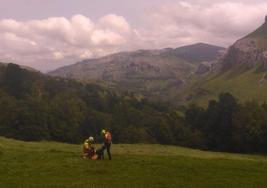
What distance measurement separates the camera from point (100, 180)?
3262 cm

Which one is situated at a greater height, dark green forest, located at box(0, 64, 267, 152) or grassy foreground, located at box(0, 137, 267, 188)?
dark green forest, located at box(0, 64, 267, 152)

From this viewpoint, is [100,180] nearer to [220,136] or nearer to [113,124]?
[220,136]

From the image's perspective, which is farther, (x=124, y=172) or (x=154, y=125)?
(x=154, y=125)

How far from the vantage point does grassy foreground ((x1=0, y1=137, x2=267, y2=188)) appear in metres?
31.9

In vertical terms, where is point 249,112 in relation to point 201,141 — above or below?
above

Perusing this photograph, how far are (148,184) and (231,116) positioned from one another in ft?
336

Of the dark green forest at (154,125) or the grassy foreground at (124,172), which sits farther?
the dark green forest at (154,125)

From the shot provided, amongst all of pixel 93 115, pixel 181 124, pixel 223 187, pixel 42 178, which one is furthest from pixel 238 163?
pixel 93 115

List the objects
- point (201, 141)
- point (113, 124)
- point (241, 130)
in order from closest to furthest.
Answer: point (241, 130) → point (201, 141) → point (113, 124)

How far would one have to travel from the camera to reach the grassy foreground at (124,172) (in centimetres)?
3191

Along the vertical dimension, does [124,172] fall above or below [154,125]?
below

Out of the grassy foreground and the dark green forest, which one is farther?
the dark green forest

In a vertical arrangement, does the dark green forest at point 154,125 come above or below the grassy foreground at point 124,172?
above

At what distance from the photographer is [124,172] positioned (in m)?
35.8
